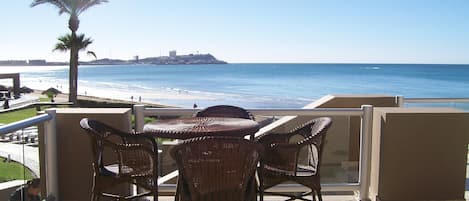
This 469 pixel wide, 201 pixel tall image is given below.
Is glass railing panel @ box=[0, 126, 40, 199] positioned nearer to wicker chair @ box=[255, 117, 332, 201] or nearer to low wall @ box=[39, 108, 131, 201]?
low wall @ box=[39, 108, 131, 201]

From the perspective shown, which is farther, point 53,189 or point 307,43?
point 307,43

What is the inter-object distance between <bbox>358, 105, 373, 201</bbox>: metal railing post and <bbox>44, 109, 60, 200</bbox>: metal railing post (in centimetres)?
256

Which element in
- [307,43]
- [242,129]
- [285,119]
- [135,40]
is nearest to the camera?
[242,129]

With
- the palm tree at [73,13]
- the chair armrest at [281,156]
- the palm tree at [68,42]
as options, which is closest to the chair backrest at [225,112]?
the chair armrest at [281,156]

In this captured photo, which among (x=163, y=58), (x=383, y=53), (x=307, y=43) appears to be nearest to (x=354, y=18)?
(x=307, y=43)

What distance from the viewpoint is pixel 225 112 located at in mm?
3830

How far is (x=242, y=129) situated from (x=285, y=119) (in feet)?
7.55

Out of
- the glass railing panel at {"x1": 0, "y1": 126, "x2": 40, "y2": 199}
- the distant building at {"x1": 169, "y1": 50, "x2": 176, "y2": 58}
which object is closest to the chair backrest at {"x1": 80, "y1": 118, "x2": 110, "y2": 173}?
the glass railing panel at {"x1": 0, "y1": 126, "x2": 40, "y2": 199}

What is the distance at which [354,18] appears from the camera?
3884 cm

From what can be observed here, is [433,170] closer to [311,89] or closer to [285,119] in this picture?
[285,119]

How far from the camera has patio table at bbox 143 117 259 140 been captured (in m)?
2.75

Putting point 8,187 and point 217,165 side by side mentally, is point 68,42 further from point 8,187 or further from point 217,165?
point 217,165

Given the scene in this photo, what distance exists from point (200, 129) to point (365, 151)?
1.67 metres

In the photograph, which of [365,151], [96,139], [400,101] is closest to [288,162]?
[365,151]
